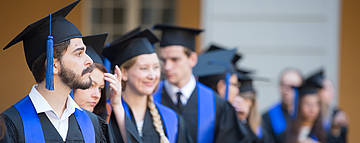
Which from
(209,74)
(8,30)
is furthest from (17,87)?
(209,74)

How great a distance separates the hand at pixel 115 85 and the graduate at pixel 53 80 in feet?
1.28

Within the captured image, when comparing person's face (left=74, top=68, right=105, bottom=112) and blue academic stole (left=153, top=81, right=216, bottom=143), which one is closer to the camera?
person's face (left=74, top=68, right=105, bottom=112)

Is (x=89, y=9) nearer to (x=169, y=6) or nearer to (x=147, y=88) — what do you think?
(x=169, y=6)

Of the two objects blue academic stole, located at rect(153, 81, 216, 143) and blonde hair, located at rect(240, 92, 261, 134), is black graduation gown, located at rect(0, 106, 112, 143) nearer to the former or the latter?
blue academic stole, located at rect(153, 81, 216, 143)

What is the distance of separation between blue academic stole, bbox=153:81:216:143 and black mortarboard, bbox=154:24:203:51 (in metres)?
0.41

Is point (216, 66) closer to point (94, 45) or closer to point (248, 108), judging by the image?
point (248, 108)

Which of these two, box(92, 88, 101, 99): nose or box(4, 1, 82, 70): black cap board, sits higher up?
box(4, 1, 82, 70): black cap board

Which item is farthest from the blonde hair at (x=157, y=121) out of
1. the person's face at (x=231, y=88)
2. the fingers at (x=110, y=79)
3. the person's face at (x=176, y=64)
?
the person's face at (x=231, y=88)

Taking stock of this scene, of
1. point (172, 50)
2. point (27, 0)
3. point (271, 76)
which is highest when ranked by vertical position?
point (27, 0)

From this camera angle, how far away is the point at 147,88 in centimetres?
377

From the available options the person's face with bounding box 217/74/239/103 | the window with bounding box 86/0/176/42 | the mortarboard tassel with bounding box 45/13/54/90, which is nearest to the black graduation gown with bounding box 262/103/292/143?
the person's face with bounding box 217/74/239/103

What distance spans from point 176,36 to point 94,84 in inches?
80.2

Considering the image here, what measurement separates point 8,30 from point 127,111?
3.60ft

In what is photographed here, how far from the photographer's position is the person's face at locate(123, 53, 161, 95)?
147 inches
